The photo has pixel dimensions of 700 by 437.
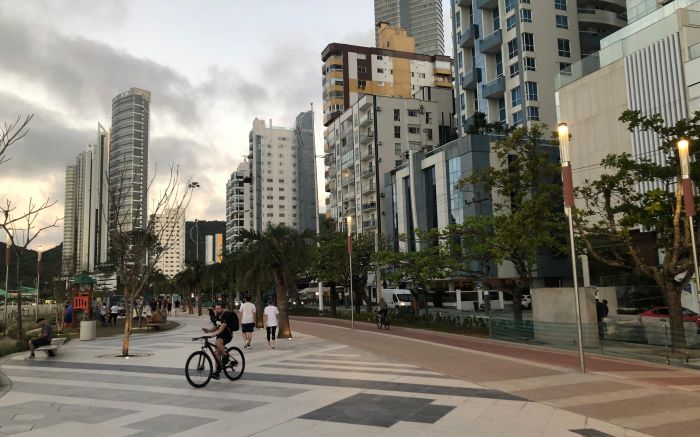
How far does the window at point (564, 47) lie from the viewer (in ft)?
194

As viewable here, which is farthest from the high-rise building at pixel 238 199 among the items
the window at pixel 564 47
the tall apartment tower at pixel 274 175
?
the window at pixel 564 47

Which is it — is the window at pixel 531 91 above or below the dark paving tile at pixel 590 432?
above

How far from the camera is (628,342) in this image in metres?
15.5

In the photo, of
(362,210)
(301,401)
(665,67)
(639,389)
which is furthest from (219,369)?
(362,210)

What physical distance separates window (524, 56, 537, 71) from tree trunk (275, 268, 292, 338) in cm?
4416

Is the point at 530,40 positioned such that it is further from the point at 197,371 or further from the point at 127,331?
the point at 197,371

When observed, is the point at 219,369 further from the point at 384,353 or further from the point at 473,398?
the point at 384,353

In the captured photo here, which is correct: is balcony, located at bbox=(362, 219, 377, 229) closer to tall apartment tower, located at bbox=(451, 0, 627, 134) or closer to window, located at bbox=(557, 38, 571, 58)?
tall apartment tower, located at bbox=(451, 0, 627, 134)

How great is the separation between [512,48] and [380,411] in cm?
5796

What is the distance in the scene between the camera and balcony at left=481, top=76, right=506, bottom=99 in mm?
60219

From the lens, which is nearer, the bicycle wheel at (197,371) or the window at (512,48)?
the bicycle wheel at (197,371)

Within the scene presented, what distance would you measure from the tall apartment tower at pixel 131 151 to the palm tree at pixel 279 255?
6.00m

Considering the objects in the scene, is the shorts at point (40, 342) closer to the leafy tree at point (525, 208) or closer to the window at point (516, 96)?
the leafy tree at point (525, 208)

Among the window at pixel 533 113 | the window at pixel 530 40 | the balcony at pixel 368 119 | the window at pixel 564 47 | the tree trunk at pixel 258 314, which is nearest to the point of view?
the tree trunk at pixel 258 314
